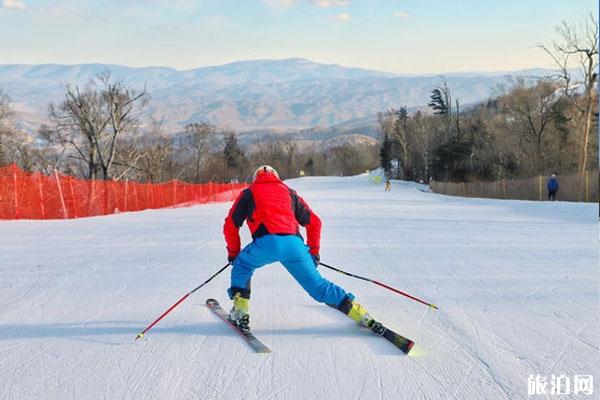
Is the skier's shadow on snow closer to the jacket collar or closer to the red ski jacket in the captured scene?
the red ski jacket

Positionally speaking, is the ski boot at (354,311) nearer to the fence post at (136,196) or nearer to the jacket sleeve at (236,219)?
the jacket sleeve at (236,219)

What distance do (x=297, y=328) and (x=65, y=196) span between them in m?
16.6

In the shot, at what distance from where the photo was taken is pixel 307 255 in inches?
186

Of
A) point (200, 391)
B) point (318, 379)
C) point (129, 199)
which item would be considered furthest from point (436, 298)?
point (129, 199)

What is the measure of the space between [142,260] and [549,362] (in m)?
6.55

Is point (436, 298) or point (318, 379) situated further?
point (436, 298)

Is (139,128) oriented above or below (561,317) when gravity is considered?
above

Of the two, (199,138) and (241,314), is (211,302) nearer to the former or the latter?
(241,314)

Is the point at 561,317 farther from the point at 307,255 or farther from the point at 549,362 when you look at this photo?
the point at 307,255

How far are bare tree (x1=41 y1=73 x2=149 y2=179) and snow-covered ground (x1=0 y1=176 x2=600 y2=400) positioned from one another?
33809mm

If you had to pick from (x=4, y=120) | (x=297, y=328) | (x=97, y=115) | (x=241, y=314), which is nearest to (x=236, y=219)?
(x=241, y=314)

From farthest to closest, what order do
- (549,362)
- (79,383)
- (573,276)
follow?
(573,276)
(549,362)
(79,383)

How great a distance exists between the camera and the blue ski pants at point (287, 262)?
15.1 feet

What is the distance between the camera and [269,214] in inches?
182
